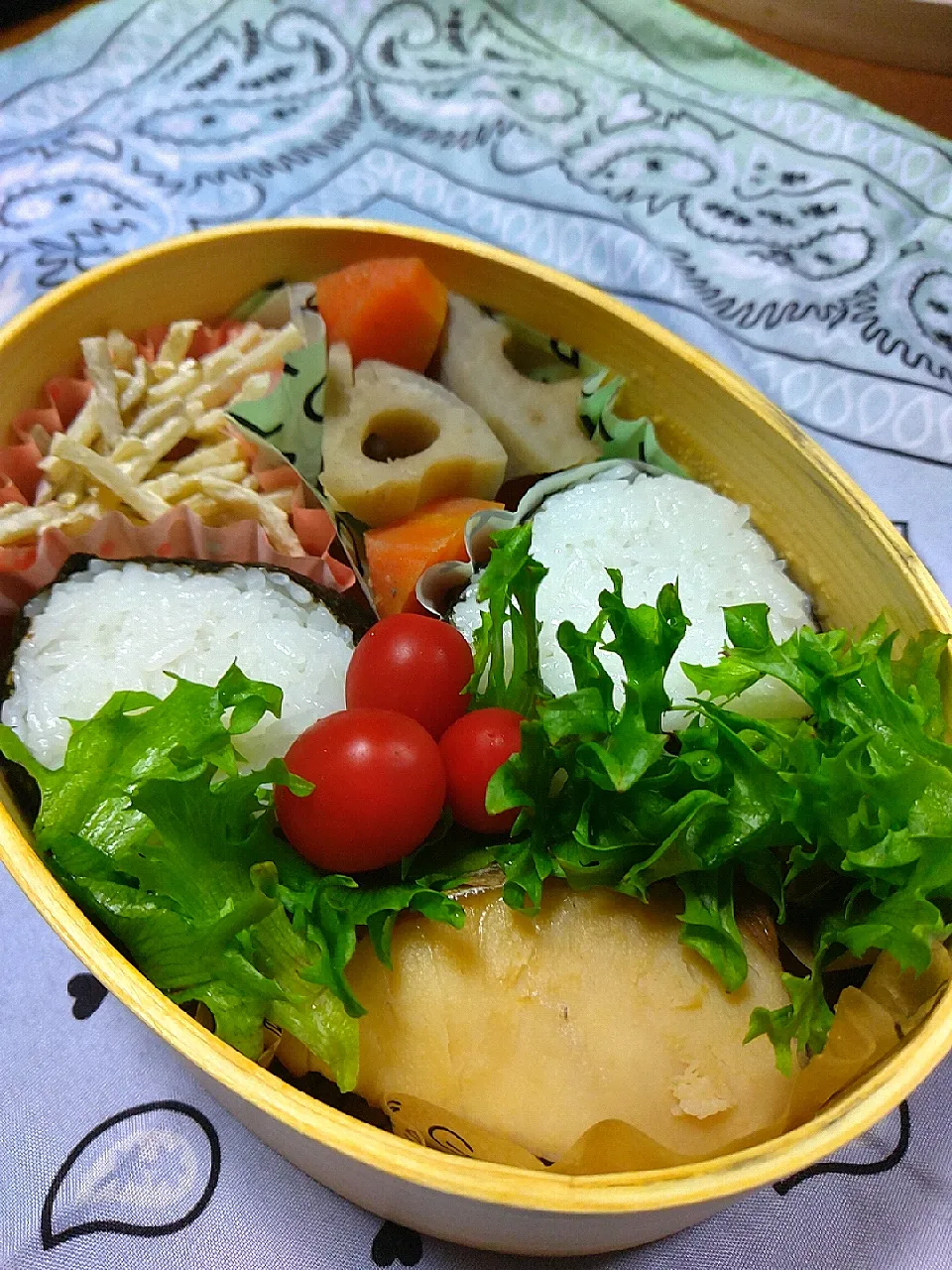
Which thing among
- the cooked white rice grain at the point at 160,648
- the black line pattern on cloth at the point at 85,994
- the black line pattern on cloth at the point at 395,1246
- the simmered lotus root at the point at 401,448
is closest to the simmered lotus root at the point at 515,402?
the simmered lotus root at the point at 401,448

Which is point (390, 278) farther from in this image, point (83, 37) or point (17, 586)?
point (83, 37)

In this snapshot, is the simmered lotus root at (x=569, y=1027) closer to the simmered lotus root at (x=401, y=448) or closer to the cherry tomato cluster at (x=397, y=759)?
the cherry tomato cluster at (x=397, y=759)

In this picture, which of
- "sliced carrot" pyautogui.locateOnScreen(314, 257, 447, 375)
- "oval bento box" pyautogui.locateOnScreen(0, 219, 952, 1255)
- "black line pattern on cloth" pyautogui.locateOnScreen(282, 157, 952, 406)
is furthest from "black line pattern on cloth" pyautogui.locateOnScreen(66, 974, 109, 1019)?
"black line pattern on cloth" pyautogui.locateOnScreen(282, 157, 952, 406)

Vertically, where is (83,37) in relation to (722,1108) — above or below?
above

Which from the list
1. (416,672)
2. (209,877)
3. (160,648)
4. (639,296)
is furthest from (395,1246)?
(639,296)

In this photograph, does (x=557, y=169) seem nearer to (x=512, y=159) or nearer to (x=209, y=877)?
(x=512, y=159)

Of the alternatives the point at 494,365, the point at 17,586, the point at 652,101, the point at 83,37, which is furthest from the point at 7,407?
the point at 652,101
